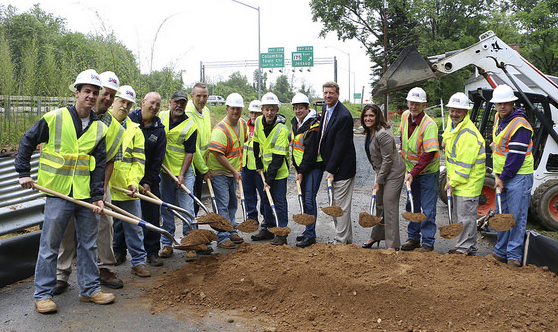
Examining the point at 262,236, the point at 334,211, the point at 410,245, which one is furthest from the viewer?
the point at 262,236

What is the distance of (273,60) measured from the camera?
117 ft

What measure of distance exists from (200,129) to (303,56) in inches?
1222

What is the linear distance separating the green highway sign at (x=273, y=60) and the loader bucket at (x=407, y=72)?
92.7 ft

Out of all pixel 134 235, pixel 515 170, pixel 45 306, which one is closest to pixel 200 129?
pixel 134 235

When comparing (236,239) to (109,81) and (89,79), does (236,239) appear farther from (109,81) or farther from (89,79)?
(89,79)

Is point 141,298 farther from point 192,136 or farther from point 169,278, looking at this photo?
point 192,136

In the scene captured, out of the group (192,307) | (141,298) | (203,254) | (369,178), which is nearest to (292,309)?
(192,307)

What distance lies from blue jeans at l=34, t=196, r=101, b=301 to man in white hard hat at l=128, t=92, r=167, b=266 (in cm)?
107

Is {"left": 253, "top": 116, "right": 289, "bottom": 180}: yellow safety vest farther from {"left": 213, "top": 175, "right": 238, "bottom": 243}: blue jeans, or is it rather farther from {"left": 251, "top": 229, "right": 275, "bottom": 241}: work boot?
{"left": 251, "top": 229, "right": 275, "bottom": 241}: work boot

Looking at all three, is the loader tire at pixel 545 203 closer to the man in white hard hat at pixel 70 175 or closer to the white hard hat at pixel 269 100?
the white hard hat at pixel 269 100

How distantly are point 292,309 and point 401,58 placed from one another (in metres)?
5.14

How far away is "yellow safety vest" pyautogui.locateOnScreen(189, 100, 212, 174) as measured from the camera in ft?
21.2

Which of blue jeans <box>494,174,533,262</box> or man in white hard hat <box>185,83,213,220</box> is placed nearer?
blue jeans <box>494,174,533,262</box>

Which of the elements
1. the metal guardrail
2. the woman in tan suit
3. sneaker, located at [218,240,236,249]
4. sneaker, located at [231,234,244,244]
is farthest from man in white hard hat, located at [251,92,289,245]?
the metal guardrail
